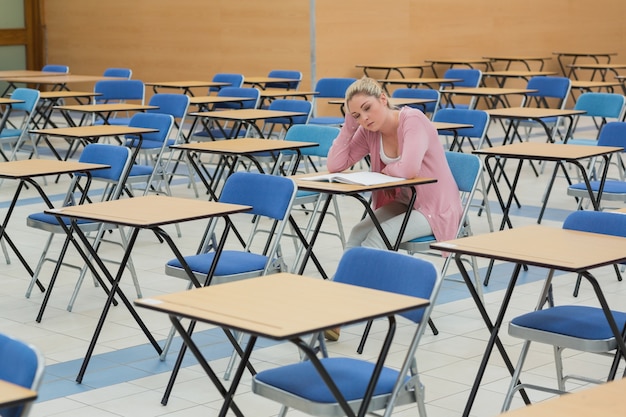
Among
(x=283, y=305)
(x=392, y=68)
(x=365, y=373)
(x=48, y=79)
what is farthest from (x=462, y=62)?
(x=283, y=305)

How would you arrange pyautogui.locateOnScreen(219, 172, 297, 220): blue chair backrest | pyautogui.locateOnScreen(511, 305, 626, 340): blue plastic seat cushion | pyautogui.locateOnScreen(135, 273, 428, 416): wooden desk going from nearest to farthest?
pyautogui.locateOnScreen(135, 273, 428, 416): wooden desk, pyautogui.locateOnScreen(511, 305, 626, 340): blue plastic seat cushion, pyautogui.locateOnScreen(219, 172, 297, 220): blue chair backrest

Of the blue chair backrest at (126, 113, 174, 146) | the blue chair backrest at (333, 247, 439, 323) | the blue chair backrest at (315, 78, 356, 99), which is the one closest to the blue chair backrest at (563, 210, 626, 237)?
the blue chair backrest at (333, 247, 439, 323)

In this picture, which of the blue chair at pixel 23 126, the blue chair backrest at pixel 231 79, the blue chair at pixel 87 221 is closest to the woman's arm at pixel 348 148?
the blue chair at pixel 87 221

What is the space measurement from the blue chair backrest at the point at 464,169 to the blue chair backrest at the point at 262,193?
3.88 ft

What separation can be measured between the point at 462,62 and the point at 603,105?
5618mm

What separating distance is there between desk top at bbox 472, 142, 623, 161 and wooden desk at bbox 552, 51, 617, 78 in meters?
9.92

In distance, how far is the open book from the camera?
16.8 feet

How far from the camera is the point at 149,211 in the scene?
467 cm

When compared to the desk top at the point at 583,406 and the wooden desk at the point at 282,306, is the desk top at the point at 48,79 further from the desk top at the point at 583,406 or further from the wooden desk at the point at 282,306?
the desk top at the point at 583,406

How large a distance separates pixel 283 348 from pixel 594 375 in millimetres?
1424

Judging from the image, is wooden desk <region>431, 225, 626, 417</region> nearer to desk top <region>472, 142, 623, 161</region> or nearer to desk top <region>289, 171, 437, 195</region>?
desk top <region>289, 171, 437, 195</region>

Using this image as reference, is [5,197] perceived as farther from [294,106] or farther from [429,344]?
[429,344]

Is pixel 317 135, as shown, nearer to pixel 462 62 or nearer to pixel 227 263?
pixel 227 263

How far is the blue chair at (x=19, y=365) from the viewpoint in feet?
8.03
